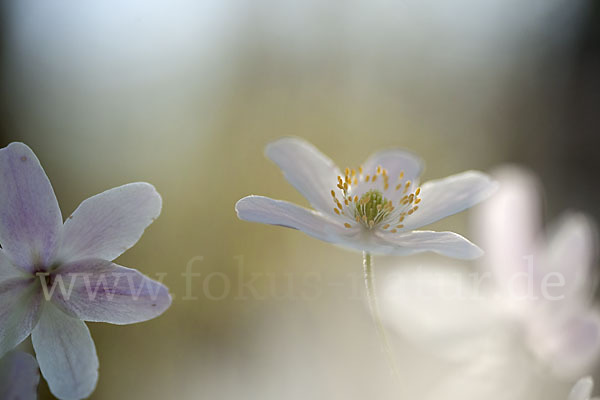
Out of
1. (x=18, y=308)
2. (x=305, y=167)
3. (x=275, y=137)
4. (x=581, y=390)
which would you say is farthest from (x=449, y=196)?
(x=275, y=137)

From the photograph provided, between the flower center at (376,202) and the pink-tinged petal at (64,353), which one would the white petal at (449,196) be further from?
the pink-tinged petal at (64,353)

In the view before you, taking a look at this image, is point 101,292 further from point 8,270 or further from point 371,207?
point 371,207

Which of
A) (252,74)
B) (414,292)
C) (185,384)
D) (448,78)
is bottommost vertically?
(185,384)

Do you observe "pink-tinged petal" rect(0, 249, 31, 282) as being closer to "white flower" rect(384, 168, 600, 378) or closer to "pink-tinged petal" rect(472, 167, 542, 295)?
"white flower" rect(384, 168, 600, 378)

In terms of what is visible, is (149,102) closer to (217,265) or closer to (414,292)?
(217,265)

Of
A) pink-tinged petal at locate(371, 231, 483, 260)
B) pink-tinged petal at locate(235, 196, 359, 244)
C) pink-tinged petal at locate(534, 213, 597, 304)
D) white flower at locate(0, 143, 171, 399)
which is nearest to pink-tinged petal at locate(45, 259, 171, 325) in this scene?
white flower at locate(0, 143, 171, 399)

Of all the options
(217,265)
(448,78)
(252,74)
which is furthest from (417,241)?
(448,78)

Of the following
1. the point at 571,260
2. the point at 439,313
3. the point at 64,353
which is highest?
the point at 571,260
